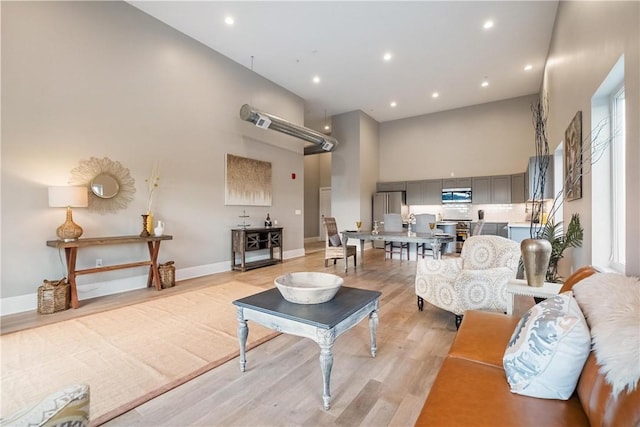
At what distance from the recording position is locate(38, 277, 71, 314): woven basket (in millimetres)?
3148

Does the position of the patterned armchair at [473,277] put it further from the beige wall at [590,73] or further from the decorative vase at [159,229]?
the decorative vase at [159,229]

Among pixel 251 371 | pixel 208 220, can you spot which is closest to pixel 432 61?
pixel 208 220

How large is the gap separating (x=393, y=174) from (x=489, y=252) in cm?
644

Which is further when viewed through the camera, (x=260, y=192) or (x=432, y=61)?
(x=260, y=192)

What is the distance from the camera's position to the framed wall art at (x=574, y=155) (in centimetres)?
293

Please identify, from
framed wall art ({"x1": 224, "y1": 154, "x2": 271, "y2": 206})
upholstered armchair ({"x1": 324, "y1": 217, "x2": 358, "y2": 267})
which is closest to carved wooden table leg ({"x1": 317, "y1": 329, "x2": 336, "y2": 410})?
upholstered armchair ({"x1": 324, "y1": 217, "x2": 358, "y2": 267})

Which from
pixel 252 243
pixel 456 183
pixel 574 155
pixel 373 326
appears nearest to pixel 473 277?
pixel 373 326

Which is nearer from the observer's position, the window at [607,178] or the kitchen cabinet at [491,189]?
the window at [607,178]

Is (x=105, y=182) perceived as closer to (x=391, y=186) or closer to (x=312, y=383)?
(x=312, y=383)

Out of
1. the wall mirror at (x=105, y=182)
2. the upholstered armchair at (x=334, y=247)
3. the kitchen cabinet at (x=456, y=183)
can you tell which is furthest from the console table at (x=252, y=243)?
the kitchen cabinet at (x=456, y=183)

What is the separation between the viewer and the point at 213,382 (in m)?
1.91

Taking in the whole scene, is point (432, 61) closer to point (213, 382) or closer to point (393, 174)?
point (393, 174)

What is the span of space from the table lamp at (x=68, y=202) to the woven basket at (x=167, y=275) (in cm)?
116

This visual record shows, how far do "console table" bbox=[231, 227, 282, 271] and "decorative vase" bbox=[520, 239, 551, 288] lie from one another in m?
4.33
